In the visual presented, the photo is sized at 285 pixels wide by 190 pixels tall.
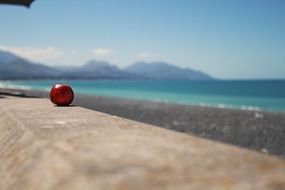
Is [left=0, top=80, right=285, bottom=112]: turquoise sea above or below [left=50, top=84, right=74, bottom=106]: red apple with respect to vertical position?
below

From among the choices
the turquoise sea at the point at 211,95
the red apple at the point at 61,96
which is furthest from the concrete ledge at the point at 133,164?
the turquoise sea at the point at 211,95

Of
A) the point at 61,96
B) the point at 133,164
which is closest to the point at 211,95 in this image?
the point at 61,96

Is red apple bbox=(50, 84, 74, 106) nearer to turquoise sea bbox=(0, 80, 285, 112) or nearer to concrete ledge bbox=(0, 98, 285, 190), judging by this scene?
concrete ledge bbox=(0, 98, 285, 190)

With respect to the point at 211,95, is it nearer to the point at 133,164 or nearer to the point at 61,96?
the point at 61,96

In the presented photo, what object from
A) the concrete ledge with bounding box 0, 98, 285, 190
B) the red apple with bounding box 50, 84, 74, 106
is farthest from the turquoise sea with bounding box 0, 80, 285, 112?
the concrete ledge with bounding box 0, 98, 285, 190

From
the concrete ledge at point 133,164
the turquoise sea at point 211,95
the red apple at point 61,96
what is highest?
the red apple at point 61,96

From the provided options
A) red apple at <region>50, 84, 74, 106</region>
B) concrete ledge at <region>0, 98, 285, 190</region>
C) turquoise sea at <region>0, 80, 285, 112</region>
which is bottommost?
turquoise sea at <region>0, 80, 285, 112</region>

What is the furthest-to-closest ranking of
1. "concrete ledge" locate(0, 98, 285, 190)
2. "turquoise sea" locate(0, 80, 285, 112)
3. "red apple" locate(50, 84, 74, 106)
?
"turquoise sea" locate(0, 80, 285, 112), "red apple" locate(50, 84, 74, 106), "concrete ledge" locate(0, 98, 285, 190)

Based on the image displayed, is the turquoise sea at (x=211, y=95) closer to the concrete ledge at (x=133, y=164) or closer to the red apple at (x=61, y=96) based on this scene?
the red apple at (x=61, y=96)
